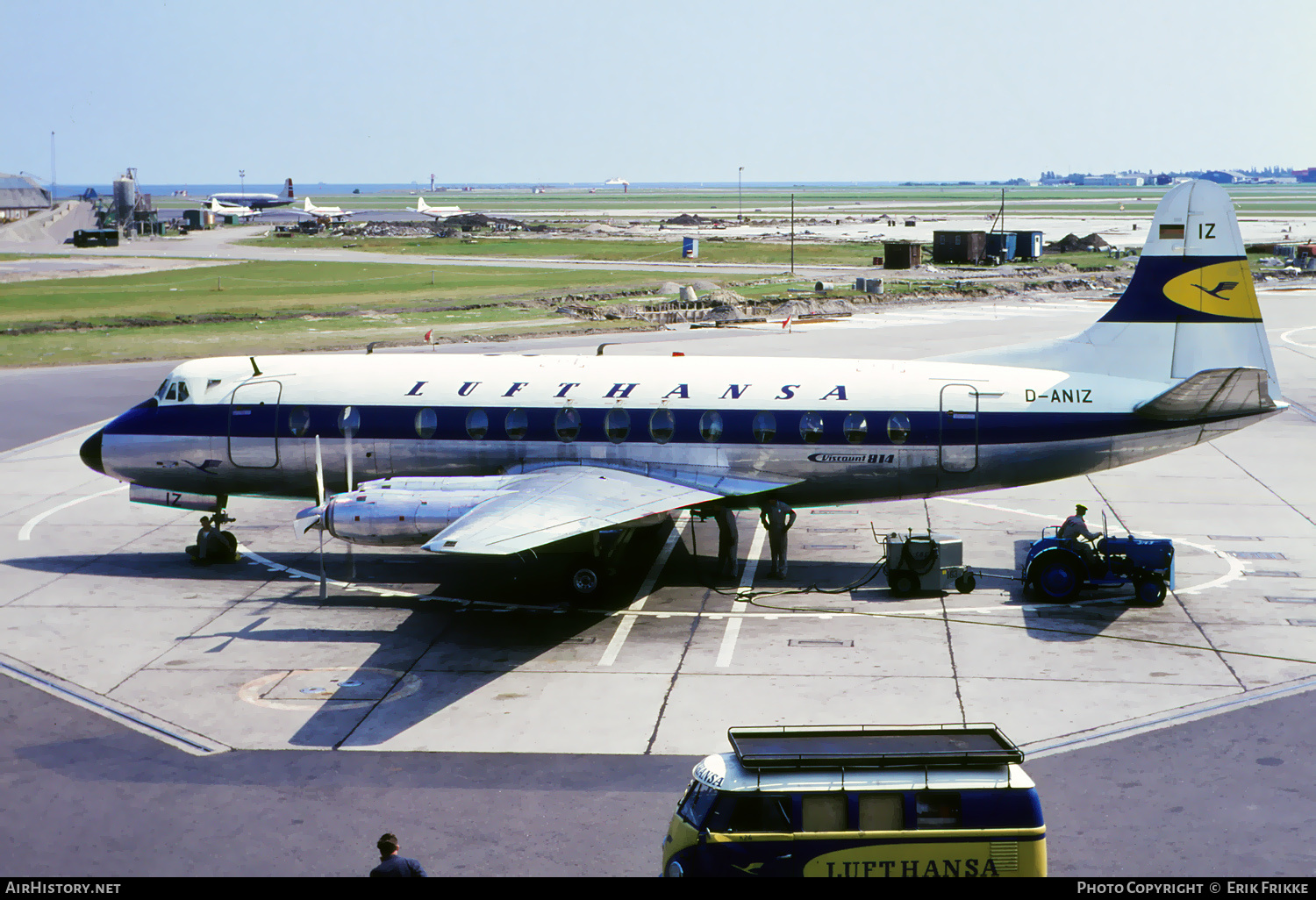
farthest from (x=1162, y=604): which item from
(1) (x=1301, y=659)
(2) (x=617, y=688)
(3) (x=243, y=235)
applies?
(3) (x=243, y=235)

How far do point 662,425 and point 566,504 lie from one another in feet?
13.6

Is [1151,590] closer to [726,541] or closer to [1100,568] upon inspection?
[1100,568]

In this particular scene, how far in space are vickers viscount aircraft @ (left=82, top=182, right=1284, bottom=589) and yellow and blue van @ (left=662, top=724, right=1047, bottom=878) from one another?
40.0 feet

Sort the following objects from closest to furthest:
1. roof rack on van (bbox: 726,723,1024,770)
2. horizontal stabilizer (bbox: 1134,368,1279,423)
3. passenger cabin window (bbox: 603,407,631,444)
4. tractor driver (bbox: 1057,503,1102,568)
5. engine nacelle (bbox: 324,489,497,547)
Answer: roof rack on van (bbox: 726,723,1024,770) < engine nacelle (bbox: 324,489,497,547) < horizontal stabilizer (bbox: 1134,368,1279,423) < tractor driver (bbox: 1057,503,1102,568) < passenger cabin window (bbox: 603,407,631,444)

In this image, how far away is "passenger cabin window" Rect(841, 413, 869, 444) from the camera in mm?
26203

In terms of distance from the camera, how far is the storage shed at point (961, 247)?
382 feet

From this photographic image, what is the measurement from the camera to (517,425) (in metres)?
27.0

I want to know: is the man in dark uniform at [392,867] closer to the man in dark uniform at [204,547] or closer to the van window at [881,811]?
the van window at [881,811]

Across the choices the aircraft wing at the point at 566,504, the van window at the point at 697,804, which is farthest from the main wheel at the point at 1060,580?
the van window at the point at 697,804

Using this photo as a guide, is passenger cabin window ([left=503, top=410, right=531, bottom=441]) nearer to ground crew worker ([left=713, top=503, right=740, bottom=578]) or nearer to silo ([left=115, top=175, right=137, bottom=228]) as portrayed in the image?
ground crew worker ([left=713, top=503, right=740, bottom=578])

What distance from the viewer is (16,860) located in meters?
14.7

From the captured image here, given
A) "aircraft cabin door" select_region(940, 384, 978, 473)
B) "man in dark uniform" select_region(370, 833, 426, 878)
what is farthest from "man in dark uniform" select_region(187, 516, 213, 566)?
"man in dark uniform" select_region(370, 833, 426, 878)

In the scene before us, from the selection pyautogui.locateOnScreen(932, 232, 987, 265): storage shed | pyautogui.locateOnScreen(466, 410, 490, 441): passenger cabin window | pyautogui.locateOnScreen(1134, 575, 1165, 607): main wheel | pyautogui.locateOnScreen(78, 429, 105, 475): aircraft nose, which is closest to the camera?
pyautogui.locateOnScreen(1134, 575, 1165, 607): main wheel

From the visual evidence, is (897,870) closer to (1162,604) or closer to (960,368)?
(1162,604)
